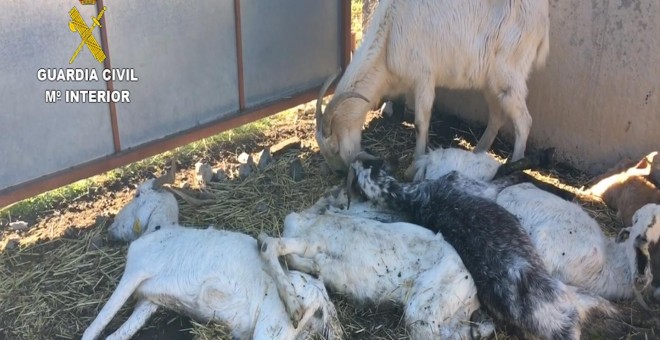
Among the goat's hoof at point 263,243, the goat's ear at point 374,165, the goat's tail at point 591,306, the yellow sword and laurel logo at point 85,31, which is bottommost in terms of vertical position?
the goat's tail at point 591,306

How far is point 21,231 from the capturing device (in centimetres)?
563

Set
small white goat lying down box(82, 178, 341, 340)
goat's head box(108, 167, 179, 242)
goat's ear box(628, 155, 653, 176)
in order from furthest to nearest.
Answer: goat's ear box(628, 155, 653, 176), goat's head box(108, 167, 179, 242), small white goat lying down box(82, 178, 341, 340)

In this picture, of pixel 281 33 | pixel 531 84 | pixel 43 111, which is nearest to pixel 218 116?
pixel 281 33

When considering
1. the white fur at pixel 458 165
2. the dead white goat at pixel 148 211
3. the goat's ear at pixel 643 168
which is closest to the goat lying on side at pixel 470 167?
the white fur at pixel 458 165

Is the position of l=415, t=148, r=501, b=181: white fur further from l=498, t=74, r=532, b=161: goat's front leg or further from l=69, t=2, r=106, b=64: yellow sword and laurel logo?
l=69, t=2, r=106, b=64: yellow sword and laurel logo

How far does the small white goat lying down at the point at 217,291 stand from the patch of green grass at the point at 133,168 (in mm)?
1780

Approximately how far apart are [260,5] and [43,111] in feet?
6.79

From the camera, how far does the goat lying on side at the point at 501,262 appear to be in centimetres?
404

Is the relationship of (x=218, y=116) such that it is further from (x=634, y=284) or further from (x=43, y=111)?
(x=634, y=284)

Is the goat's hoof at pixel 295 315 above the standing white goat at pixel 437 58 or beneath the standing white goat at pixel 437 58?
beneath

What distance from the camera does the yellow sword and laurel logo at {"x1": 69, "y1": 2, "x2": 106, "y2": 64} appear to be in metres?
5.34

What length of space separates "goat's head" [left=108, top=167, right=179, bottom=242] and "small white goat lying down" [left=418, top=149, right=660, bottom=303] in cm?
215

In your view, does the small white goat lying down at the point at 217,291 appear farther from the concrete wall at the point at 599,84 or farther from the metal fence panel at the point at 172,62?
the concrete wall at the point at 599,84

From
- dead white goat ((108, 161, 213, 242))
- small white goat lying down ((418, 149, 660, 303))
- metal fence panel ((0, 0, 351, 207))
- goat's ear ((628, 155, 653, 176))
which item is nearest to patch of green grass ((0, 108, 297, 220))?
metal fence panel ((0, 0, 351, 207))
